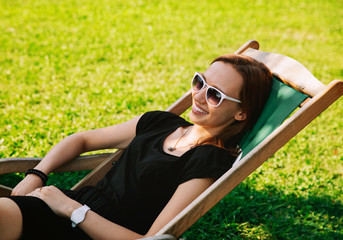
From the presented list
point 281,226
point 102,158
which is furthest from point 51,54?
point 281,226

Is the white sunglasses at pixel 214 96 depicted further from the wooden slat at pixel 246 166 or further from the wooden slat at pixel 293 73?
the wooden slat at pixel 293 73

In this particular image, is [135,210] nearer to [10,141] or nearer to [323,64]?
[10,141]

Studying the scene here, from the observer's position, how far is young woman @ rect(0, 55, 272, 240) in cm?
219

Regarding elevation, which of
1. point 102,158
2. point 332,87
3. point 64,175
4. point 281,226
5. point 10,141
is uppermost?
point 332,87

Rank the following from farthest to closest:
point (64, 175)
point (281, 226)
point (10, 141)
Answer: point (10, 141) → point (64, 175) → point (281, 226)

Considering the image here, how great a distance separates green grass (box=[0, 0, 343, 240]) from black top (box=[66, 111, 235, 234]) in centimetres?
117

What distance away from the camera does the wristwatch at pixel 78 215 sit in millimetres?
2215

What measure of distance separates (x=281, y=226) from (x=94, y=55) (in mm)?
4560

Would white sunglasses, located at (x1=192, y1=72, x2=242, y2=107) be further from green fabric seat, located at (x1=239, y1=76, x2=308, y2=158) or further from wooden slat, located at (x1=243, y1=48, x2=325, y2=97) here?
wooden slat, located at (x1=243, y1=48, x2=325, y2=97)

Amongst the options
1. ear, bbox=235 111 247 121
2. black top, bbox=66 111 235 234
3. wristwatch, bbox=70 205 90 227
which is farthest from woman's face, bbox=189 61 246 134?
wristwatch, bbox=70 205 90 227

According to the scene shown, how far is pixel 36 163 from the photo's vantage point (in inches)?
109

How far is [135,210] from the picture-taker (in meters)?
2.45

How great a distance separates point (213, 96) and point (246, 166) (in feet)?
1.66

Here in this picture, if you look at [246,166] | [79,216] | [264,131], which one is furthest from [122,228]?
[264,131]
